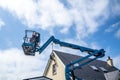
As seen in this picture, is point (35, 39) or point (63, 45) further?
point (63, 45)

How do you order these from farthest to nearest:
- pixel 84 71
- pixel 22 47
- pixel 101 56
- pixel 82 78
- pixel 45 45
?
pixel 84 71, pixel 82 78, pixel 101 56, pixel 45 45, pixel 22 47

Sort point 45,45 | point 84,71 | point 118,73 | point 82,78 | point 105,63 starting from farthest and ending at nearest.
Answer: point 105,63 → point 118,73 → point 84,71 → point 82,78 → point 45,45

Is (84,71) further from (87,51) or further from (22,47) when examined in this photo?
(22,47)

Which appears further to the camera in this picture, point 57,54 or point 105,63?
point 105,63

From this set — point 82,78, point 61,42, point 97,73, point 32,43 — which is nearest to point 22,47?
point 32,43

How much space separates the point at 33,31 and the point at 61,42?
3.55 meters

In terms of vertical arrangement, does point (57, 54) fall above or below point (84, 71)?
above

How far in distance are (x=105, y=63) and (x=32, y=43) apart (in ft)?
70.0

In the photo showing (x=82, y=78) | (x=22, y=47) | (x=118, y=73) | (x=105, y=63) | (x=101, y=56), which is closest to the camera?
(x=22, y=47)

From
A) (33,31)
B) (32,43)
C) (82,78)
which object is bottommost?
(82,78)

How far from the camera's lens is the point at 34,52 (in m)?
20.0

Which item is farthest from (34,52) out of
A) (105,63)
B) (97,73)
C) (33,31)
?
(105,63)

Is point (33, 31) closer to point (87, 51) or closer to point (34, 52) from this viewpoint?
point (34, 52)

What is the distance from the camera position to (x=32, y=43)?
66.0 ft
